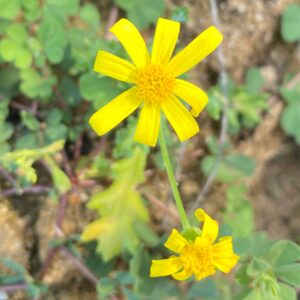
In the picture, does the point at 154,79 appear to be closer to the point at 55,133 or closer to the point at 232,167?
the point at 55,133

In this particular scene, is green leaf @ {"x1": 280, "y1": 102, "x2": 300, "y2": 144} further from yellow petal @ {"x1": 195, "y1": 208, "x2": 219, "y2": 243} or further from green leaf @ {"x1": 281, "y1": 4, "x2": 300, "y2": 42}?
yellow petal @ {"x1": 195, "y1": 208, "x2": 219, "y2": 243}

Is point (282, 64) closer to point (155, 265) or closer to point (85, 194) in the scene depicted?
point (85, 194)

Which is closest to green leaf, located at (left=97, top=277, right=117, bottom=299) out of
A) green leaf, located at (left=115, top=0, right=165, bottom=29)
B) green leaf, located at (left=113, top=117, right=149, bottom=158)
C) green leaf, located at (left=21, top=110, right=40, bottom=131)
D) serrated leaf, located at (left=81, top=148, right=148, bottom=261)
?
serrated leaf, located at (left=81, top=148, right=148, bottom=261)

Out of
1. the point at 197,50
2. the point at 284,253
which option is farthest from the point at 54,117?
the point at 284,253

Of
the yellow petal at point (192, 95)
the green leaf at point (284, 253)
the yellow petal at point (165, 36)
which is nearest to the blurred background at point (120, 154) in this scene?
the green leaf at point (284, 253)

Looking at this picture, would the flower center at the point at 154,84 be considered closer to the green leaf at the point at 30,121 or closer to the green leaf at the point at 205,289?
the green leaf at the point at 30,121

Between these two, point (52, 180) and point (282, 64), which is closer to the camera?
→ point (52, 180)

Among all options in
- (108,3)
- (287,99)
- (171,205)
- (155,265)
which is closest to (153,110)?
(155,265)
